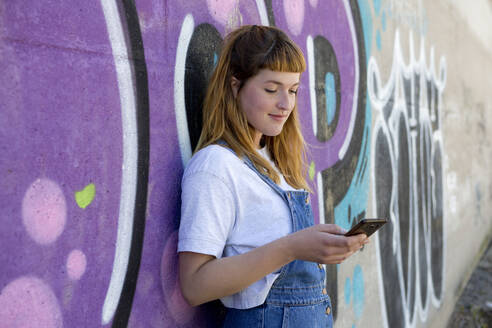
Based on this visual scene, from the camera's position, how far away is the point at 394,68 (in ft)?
12.1

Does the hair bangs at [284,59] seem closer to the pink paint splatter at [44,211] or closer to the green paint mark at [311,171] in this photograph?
the pink paint splatter at [44,211]

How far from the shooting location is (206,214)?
1385 millimetres

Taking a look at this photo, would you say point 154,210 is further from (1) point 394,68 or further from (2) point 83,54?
(1) point 394,68

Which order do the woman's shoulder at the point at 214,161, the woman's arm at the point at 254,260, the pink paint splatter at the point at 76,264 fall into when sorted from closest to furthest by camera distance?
the pink paint splatter at the point at 76,264 → the woman's arm at the point at 254,260 → the woman's shoulder at the point at 214,161

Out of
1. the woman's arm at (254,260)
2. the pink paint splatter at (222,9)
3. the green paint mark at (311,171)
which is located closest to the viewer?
the woman's arm at (254,260)

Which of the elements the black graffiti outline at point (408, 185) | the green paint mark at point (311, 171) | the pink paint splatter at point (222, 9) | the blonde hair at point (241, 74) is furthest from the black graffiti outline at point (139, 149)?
the black graffiti outline at point (408, 185)

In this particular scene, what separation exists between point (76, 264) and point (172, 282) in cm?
40

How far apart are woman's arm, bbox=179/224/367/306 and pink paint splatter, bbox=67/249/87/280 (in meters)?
0.30

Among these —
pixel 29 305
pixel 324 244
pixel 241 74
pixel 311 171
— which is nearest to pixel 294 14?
pixel 311 171

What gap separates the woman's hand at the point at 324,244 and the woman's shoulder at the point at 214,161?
0.29 meters

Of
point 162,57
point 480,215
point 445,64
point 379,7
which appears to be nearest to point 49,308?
point 162,57

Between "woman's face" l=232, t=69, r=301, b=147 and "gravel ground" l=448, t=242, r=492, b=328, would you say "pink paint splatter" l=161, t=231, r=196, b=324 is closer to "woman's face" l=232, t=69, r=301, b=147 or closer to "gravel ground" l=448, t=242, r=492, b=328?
"woman's face" l=232, t=69, r=301, b=147

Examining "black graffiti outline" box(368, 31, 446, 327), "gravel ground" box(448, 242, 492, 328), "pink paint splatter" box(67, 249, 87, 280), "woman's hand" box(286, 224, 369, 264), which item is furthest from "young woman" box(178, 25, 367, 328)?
"gravel ground" box(448, 242, 492, 328)

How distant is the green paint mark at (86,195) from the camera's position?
4.05ft
